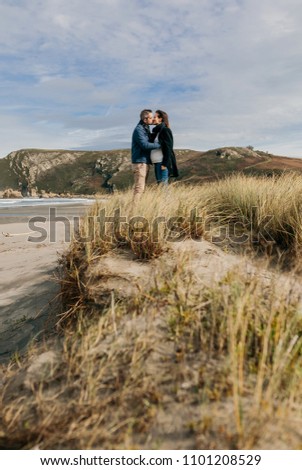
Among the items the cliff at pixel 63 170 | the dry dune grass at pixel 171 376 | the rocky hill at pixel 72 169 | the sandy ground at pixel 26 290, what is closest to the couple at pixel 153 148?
the sandy ground at pixel 26 290

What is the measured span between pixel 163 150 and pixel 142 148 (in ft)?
1.54

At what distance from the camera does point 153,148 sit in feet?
23.7

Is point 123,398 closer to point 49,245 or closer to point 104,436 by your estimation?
point 104,436

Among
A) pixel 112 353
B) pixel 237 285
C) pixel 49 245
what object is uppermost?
pixel 237 285

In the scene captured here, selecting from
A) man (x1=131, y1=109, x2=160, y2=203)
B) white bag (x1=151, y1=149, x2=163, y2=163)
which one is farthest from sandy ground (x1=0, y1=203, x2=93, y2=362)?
white bag (x1=151, y1=149, x2=163, y2=163)

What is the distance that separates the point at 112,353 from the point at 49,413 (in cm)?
48

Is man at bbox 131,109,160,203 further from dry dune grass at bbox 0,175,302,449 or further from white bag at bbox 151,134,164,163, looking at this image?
dry dune grass at bbox 0,175,302,449

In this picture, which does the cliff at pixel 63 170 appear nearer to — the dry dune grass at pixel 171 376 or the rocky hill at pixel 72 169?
the rocky hill at pixel 72 169

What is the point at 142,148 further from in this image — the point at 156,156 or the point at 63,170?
the point at 63,170

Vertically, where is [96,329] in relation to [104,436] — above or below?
above

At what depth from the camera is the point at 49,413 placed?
2.04 meters

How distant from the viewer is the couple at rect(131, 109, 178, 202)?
7.19m

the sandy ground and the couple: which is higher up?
the couple
